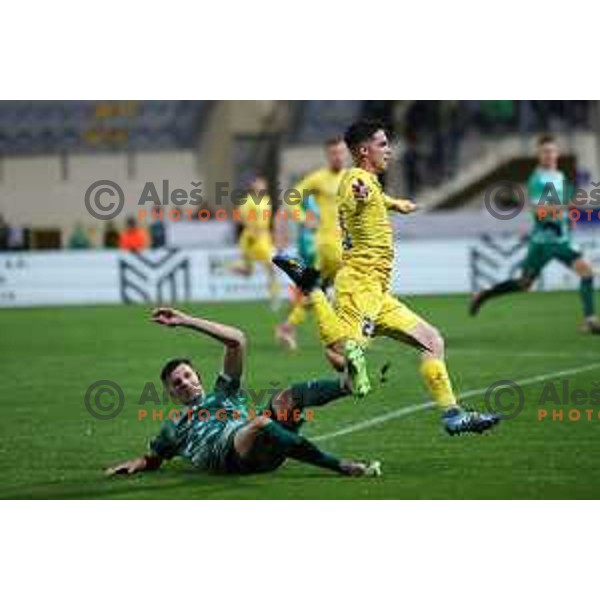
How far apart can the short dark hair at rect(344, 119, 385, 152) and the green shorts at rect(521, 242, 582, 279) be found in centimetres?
656

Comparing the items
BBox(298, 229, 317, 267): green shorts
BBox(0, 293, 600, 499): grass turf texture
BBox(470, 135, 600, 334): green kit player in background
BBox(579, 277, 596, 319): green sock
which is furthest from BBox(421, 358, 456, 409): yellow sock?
BBox(298, 229, 317, 267): green shorts

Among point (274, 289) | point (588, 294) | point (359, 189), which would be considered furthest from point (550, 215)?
point (359, 189)

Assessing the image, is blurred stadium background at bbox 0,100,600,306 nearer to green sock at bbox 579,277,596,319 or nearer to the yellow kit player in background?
the yellow kit player in background

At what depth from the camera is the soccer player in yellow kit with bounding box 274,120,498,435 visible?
937 cm

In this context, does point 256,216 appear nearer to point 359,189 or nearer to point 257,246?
point 257,246

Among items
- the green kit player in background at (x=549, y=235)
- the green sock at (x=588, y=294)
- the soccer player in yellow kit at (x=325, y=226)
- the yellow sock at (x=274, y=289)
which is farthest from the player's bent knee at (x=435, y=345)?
the yellow sock at (x=274, y=289)

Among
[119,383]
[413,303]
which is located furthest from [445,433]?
[413,303]

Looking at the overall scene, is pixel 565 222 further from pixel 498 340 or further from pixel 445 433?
pixel 445 433

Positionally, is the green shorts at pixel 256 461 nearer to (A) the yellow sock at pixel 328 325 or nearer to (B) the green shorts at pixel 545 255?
(A) the yellow sock at pixel 328 325

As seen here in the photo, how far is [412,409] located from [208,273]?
40.8 feet

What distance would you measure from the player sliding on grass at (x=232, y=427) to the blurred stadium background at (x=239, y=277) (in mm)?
169

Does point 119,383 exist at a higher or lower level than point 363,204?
lower

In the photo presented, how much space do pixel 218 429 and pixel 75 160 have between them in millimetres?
17244

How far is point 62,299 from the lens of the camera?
76.2ft
